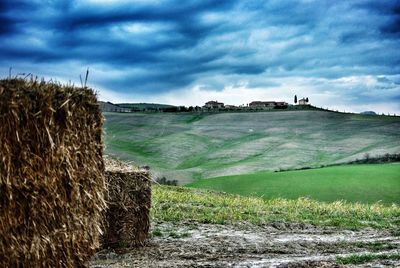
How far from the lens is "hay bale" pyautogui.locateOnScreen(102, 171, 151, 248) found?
1452 centimetres

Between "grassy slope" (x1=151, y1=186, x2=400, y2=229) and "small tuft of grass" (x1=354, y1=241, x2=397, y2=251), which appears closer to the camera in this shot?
"small tuft of grass" (x1=354, y1=241, x2=397, y2=251)

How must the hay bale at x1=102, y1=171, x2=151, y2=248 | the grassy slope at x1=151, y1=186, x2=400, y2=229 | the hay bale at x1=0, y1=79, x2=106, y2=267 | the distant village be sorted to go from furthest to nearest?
the distant village → the grassy slope at x1=151, y1=186, x2=400, y2=229 → the hay bale at x1=102, y1=171, x2=151, y2=248 → the hay bale at x1=0, y1=79, x2=106, y2=267

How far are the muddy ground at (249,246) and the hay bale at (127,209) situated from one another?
0.34 metres

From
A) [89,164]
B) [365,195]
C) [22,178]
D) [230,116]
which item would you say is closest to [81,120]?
[89,164]

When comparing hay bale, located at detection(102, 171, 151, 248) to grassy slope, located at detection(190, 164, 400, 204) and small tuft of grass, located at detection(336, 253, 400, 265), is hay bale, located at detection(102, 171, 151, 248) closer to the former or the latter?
small tuft of grass, located at detection(336, 253, 400, 265)

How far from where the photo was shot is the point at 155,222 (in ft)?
61.5

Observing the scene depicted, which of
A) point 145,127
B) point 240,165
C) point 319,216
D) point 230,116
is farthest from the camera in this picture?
point 230,116

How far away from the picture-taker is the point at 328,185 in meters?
35.8

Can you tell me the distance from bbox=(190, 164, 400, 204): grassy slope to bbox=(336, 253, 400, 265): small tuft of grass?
18.4m

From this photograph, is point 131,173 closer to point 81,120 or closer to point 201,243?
point 201,243

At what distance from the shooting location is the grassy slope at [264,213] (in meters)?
19.9

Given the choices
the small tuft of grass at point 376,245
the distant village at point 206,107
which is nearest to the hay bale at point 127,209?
the small tuft of grass at point 376,245

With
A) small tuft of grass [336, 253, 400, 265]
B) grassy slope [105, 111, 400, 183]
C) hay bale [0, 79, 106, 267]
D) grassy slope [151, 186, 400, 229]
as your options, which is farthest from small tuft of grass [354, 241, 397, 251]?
grassy slope [105, 111, 400, 183]

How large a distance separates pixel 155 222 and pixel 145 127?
57.2m
